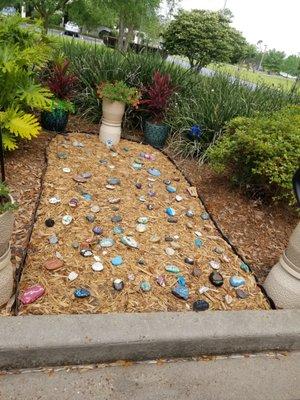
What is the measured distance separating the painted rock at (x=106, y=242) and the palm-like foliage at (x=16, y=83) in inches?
45.9

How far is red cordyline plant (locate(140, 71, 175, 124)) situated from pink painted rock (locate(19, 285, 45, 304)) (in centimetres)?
328

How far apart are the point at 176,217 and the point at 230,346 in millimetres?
1373

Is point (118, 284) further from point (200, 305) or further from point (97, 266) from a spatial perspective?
point (200, 305)

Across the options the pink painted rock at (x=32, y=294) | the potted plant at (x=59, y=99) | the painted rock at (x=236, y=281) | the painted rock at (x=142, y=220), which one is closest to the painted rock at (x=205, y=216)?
the painted rock at (x=142, y=220)

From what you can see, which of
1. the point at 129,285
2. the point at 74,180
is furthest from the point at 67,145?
the point at 129,285

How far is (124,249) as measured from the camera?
8.85 ft

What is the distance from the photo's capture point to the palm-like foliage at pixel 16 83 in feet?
10.0

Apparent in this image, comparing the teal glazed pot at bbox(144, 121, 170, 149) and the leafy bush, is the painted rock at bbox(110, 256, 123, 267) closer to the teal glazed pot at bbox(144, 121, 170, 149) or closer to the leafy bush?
the leafy bush

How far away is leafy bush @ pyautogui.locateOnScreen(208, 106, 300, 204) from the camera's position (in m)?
3.19

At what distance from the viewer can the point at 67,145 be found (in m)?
4.30

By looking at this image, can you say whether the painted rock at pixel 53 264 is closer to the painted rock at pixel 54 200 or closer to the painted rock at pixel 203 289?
the painted rock at pixel 54 200

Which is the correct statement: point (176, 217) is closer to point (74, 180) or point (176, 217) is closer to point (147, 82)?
point (74, 180)

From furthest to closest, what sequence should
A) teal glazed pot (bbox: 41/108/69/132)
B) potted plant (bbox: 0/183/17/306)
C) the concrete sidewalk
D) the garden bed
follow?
teal glazed pot (bbox: 41/108/69/132) → the garden bed → potted plant (bbox: 0/183/17/306) → the concrete sidewalk

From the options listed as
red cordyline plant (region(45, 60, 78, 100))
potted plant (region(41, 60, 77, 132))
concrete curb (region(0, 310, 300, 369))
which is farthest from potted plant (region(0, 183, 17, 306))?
red cordyline plant (region(45, 60, 78, 100))
